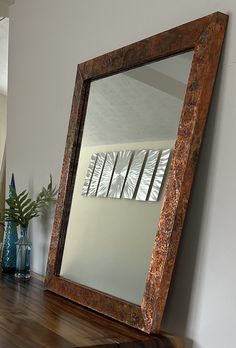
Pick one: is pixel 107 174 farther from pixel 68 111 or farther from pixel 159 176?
pixel 68 111

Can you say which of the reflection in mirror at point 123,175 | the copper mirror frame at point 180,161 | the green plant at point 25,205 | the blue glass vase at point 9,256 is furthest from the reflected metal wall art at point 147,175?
the blue glass vase at point 9,256

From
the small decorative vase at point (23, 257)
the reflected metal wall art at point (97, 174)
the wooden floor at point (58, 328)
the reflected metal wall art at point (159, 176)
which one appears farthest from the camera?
the small decorative vase at point (23, 257)

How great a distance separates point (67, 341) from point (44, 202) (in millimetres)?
877

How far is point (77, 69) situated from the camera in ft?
5.63

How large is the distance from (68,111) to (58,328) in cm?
89

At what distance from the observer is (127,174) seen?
140cm

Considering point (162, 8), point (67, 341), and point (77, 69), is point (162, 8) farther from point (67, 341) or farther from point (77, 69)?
point (67, 341)

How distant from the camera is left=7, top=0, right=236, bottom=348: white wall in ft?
3.74

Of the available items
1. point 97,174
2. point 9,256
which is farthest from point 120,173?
point 9,256

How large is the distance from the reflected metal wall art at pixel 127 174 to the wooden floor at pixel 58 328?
345 millimetres

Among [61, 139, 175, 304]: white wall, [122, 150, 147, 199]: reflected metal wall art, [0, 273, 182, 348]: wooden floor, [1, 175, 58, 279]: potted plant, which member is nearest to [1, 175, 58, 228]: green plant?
[1, 175, 58, 279]: potted plant

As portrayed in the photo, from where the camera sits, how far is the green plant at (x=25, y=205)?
1.85m

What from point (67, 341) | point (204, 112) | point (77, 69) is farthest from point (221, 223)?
point (77, 69)

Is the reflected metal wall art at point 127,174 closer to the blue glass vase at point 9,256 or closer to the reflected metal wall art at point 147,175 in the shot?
the reflected metal wall art at point 147,175
